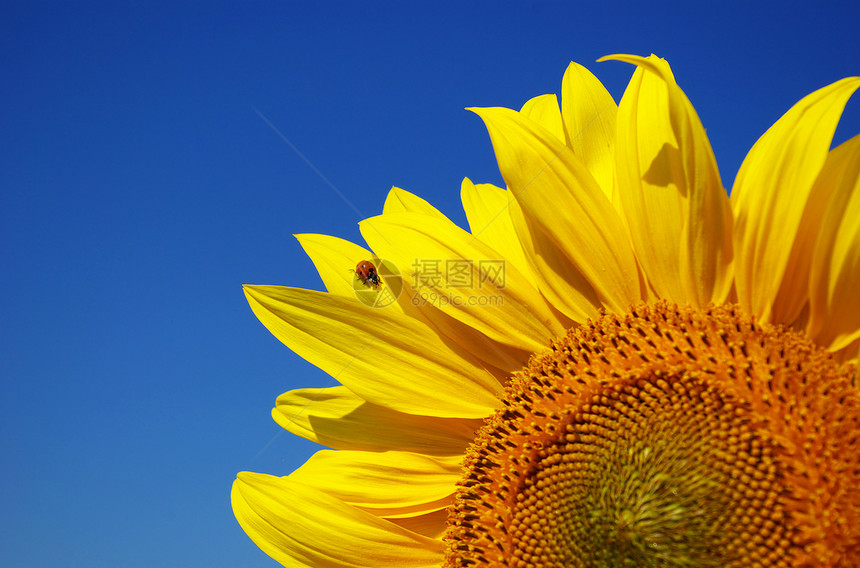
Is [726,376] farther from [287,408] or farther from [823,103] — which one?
[287,408]

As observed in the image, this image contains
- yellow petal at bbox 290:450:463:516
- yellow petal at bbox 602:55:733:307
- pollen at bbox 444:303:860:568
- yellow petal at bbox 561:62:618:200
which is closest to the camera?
pollen at bbox 444:303:860:568

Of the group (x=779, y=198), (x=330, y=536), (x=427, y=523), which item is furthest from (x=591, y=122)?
(x=330, y=536)

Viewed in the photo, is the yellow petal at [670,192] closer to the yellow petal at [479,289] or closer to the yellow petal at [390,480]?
the yellow petal at [479,289]

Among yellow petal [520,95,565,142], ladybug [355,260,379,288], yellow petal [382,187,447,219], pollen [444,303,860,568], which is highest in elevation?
yellow petal [520,95,565,142]

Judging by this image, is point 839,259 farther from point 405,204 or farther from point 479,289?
point 405,204

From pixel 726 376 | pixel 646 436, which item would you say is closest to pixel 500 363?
pixel 646 436

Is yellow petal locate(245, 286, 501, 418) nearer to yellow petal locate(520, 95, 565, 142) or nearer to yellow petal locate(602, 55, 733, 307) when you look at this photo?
yellow petal locate(602, 55, 733, 307)

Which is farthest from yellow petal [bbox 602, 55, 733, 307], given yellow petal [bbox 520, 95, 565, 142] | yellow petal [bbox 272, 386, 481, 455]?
yellow petal [bbox 272, 386, 481, 455]
